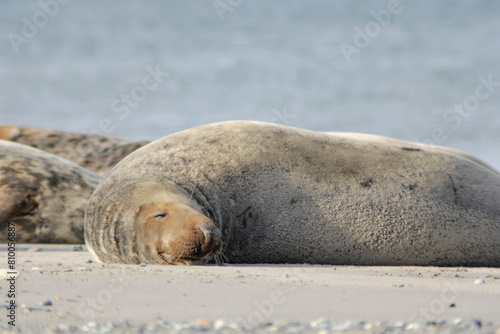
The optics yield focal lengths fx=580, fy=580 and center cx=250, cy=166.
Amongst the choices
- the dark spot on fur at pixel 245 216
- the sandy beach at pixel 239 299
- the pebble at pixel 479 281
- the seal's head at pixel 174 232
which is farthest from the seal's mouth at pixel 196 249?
the pebble at pixel 479 281

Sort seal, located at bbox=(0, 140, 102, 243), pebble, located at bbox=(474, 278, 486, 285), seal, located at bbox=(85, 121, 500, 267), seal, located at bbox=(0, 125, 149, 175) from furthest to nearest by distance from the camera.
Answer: seal, located at bbox=(0, 125, 149, 175)
seal, located at bbox=(0, 140, 102, 243)
seal, located at bbox=(85, 121, 500, 267)
pebble, located at bbox=(474, 278, 486, 285)

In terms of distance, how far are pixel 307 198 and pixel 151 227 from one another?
Result: 1287 mm

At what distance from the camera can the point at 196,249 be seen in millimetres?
3264

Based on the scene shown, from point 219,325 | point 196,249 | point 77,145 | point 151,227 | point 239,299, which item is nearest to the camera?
point 219,325

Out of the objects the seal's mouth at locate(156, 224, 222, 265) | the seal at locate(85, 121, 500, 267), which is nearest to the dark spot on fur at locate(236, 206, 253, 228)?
the seal at locate(85, 121, 500, 267)

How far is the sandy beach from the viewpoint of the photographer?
1.84m

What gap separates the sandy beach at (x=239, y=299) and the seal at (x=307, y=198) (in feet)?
3.25

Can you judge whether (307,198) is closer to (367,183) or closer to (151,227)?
(367,183)

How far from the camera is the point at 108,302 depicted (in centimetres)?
209

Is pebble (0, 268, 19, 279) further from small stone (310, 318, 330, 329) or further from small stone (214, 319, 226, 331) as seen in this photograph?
small stone (310, 318, 330, 329)

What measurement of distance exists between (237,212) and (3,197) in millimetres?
2960

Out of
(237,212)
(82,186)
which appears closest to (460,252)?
(237,212)

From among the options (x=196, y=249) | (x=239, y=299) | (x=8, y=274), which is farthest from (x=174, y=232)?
(x=239, y=299)

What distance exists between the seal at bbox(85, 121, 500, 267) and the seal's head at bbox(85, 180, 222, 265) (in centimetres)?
2
